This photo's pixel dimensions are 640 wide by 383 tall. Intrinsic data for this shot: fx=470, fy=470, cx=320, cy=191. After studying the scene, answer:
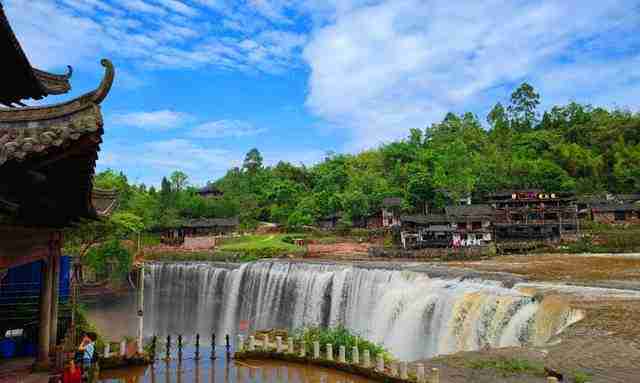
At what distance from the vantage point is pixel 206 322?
35.0m

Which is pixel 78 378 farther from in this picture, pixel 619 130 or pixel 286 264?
pixel 619 130

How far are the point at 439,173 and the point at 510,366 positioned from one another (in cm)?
5345

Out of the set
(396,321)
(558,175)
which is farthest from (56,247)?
(558,175)

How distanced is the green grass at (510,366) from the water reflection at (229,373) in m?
3.51

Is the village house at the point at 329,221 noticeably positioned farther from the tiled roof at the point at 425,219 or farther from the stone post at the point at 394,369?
the stone post at the point at 394,369

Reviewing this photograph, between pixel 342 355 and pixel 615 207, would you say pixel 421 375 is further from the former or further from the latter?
pixel 615 207

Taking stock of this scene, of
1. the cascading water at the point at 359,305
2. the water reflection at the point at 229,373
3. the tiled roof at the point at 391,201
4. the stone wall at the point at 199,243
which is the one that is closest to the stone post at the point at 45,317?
the water reflection at the point at 229,373

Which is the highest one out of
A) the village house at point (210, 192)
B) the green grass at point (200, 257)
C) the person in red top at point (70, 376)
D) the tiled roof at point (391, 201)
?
the village house at point (210, 192)

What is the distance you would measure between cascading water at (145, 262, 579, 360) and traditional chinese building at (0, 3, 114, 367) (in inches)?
595

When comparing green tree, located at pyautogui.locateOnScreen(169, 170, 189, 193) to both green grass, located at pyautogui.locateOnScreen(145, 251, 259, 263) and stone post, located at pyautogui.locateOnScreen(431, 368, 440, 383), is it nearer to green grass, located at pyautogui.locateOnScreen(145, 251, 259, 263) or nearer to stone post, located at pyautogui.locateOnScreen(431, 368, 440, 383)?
green grass, located at pyautogui.locateOnScreen(145, 251, 259, 263)

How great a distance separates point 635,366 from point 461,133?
3191 inches

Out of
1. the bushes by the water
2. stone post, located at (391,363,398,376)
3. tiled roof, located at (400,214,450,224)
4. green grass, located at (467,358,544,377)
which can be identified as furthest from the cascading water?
tiled roof, located at (400,214,450,224)

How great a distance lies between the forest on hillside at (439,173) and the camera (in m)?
61.5

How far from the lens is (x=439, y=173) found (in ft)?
211
